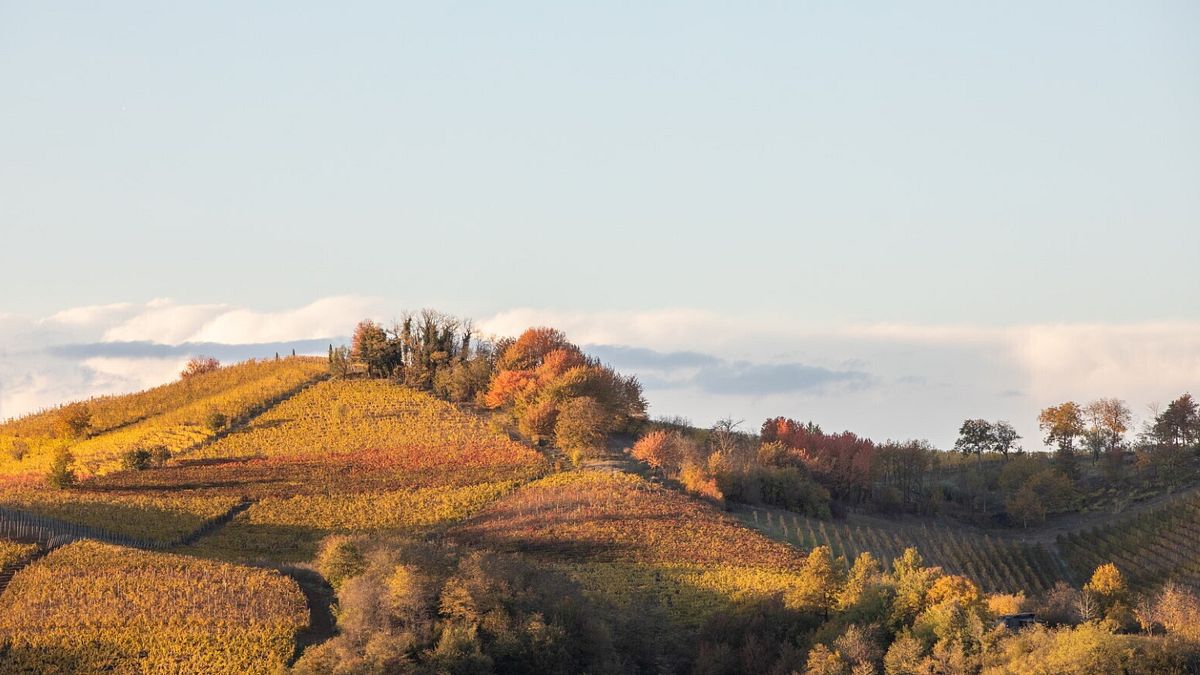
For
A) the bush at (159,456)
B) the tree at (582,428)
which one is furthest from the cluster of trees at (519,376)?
→ the bush at (159,456)

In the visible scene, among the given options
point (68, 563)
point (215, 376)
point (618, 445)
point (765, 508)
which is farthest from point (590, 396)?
point (68, 563)

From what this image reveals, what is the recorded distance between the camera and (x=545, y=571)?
66.9m

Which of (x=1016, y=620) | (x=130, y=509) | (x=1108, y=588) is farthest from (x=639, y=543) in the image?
(x=130, y=509)

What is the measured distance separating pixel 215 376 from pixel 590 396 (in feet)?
132

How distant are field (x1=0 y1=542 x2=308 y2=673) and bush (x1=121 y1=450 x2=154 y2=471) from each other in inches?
1066

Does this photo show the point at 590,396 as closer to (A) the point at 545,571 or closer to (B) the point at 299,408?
(B) the point at 299,408

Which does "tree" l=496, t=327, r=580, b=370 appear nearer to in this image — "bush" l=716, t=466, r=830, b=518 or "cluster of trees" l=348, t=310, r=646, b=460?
"cluster of trees" l=348, t=310, r=646, b=460

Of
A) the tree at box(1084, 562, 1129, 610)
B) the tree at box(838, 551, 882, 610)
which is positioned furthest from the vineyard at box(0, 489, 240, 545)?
the tree at box(1084, 562, 1129, 610)

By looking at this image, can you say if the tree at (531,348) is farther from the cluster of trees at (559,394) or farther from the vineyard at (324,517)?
the vineyard at (324,517)

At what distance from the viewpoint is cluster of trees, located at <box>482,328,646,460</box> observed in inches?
4048

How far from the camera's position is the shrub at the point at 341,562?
65.6 meters

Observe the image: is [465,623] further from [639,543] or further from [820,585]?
[639,543]

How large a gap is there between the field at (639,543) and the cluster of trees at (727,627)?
2.30 m

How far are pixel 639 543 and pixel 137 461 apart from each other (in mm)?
35080
